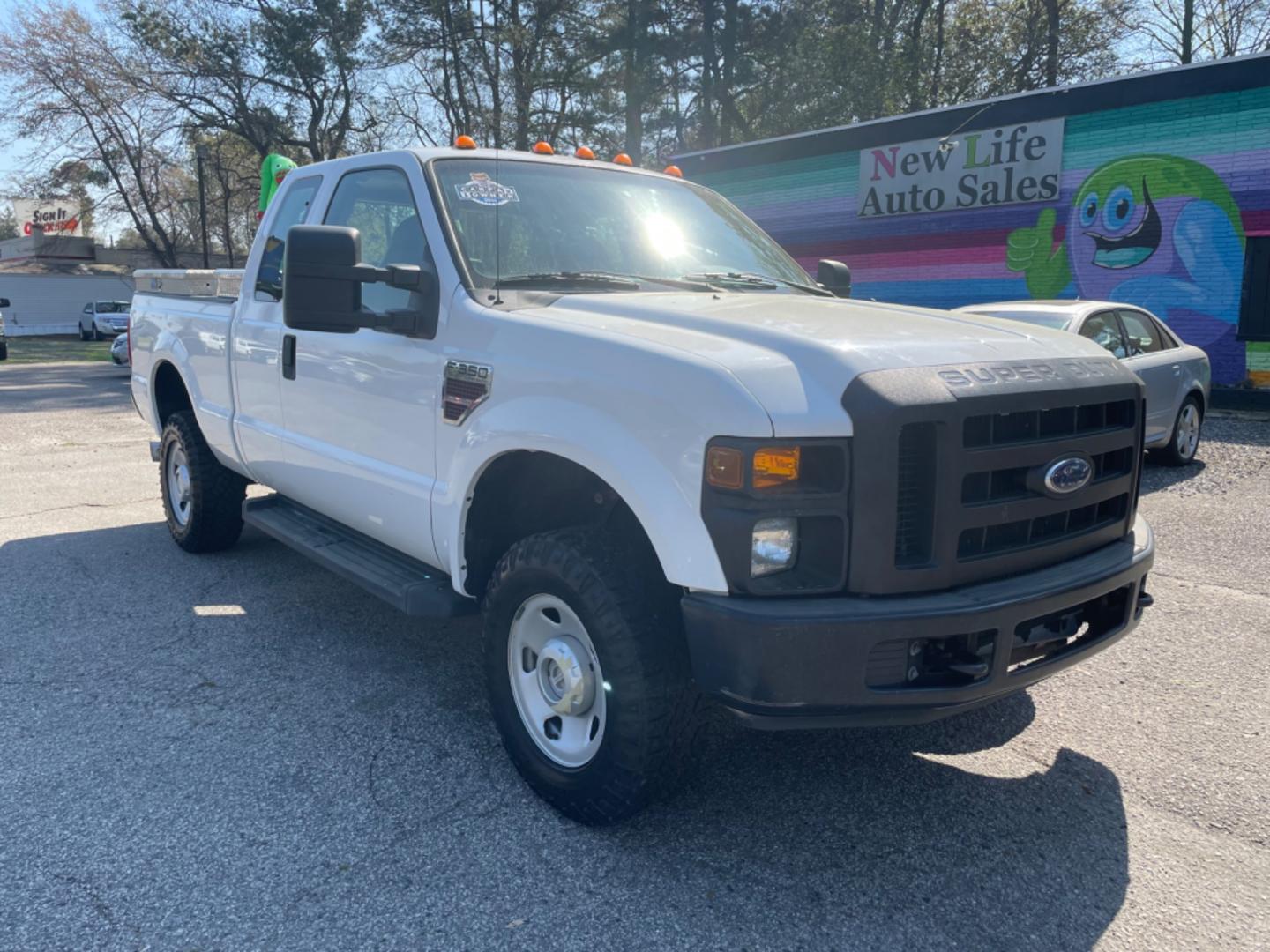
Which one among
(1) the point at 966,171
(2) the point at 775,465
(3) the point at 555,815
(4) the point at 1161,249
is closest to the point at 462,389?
(2) the point at 775,465

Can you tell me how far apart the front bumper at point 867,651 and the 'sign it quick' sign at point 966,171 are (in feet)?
50.6

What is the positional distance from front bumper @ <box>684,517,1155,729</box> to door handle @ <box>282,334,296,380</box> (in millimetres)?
2665

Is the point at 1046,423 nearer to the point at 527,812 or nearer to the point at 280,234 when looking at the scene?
the point at 527,812

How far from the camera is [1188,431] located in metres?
9.41

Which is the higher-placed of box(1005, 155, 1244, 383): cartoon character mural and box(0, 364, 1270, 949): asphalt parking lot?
box(1005, 155, 1244, 383): cartoon character mural

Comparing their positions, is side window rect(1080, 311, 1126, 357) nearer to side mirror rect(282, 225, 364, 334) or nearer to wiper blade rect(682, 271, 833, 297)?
wiper blade rect(682, 271, 833, 297)

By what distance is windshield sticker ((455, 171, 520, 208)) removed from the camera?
3.81 m

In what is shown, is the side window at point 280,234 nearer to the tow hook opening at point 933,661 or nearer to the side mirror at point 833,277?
the side mirror at point 833,277

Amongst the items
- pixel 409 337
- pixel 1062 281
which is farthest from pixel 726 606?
pixel 1062 281

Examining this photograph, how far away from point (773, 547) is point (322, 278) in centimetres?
173

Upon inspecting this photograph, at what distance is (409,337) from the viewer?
3637 mm

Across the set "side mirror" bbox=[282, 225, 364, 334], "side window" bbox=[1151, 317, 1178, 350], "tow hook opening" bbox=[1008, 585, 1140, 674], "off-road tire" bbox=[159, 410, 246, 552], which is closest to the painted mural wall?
"side window" bbox=[1151, 317, 1178, 350]

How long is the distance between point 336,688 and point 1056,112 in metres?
15.8

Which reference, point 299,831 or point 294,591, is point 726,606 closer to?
point 299,831
